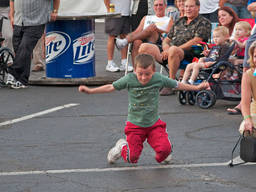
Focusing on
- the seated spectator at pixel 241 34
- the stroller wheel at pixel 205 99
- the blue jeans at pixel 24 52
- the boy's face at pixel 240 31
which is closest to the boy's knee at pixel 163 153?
the stroller wheel at pixel 205 99

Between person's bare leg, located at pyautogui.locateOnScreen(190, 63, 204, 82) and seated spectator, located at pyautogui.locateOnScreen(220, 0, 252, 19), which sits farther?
seated spectator, located at pyautogui.locateOnScreen(220, 0, 252, 19)

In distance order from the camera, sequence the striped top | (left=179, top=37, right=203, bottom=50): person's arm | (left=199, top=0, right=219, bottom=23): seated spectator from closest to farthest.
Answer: (left=179, top=37, right=203, bottom=50): person's arm
the striped top
(left=199, top=0, right=219, bottom=23): seated spectator

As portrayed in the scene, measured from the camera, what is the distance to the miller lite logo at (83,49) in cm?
1201

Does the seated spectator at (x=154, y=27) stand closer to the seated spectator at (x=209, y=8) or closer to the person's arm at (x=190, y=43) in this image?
the person's arm at (x=190, y=43)

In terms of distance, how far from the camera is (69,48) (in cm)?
1195

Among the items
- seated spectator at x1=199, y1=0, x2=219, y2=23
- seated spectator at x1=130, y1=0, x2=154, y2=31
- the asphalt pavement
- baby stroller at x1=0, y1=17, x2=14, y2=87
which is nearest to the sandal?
the asphalt pavement

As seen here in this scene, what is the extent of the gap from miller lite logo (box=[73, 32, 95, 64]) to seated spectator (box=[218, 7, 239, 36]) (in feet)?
8.62

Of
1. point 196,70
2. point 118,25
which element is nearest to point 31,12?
point 118,25

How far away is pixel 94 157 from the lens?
6.76 meters

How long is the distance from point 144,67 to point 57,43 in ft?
19.0

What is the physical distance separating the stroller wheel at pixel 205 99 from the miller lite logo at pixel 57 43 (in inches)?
124

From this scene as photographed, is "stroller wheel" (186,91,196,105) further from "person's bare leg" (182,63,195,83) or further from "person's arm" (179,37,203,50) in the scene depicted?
"person's arm" (179,37,203,50)

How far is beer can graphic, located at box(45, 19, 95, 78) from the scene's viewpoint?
39.1ft

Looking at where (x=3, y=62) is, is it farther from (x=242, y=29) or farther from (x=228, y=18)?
(x=242, y=29)
